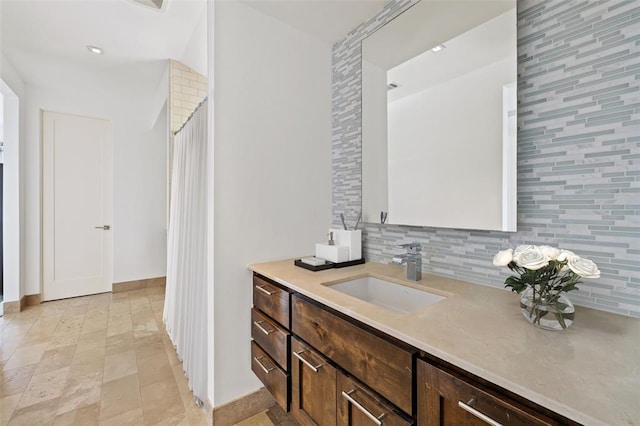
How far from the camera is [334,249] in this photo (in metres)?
1.65

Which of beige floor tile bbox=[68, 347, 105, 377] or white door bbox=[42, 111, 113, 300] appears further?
white door bbox=[42, 111, 113, 300]

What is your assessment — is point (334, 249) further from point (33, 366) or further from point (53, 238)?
point (53, 238)

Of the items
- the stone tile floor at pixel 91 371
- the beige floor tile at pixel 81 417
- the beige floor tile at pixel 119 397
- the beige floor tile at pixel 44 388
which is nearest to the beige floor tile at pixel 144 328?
the stone tile floor at pixel 91 371

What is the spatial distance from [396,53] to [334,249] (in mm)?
1215

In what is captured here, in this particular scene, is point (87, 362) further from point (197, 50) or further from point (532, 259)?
point (532, 259)

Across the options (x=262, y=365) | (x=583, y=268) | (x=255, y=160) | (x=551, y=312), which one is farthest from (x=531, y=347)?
(x=255, y=160)

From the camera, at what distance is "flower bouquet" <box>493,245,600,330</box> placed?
79 centimetres

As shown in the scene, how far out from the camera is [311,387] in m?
1.21

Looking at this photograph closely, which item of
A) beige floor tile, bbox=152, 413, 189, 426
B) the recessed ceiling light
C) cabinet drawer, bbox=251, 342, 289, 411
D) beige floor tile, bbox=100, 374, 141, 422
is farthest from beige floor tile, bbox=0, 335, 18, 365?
the recessed ceiling light

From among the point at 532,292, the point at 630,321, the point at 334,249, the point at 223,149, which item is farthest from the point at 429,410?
the point at 223,149

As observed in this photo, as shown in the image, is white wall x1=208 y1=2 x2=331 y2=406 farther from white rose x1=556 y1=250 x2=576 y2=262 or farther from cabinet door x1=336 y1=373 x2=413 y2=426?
white rose x1=556 y1=250 x2=576 y2=262

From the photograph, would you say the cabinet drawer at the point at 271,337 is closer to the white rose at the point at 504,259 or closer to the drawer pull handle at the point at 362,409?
the drawer pull handle at the point at 362,409

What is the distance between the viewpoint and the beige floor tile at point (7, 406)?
163 centimetres

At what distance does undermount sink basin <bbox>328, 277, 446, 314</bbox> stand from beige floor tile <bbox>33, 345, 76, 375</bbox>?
2.42m
